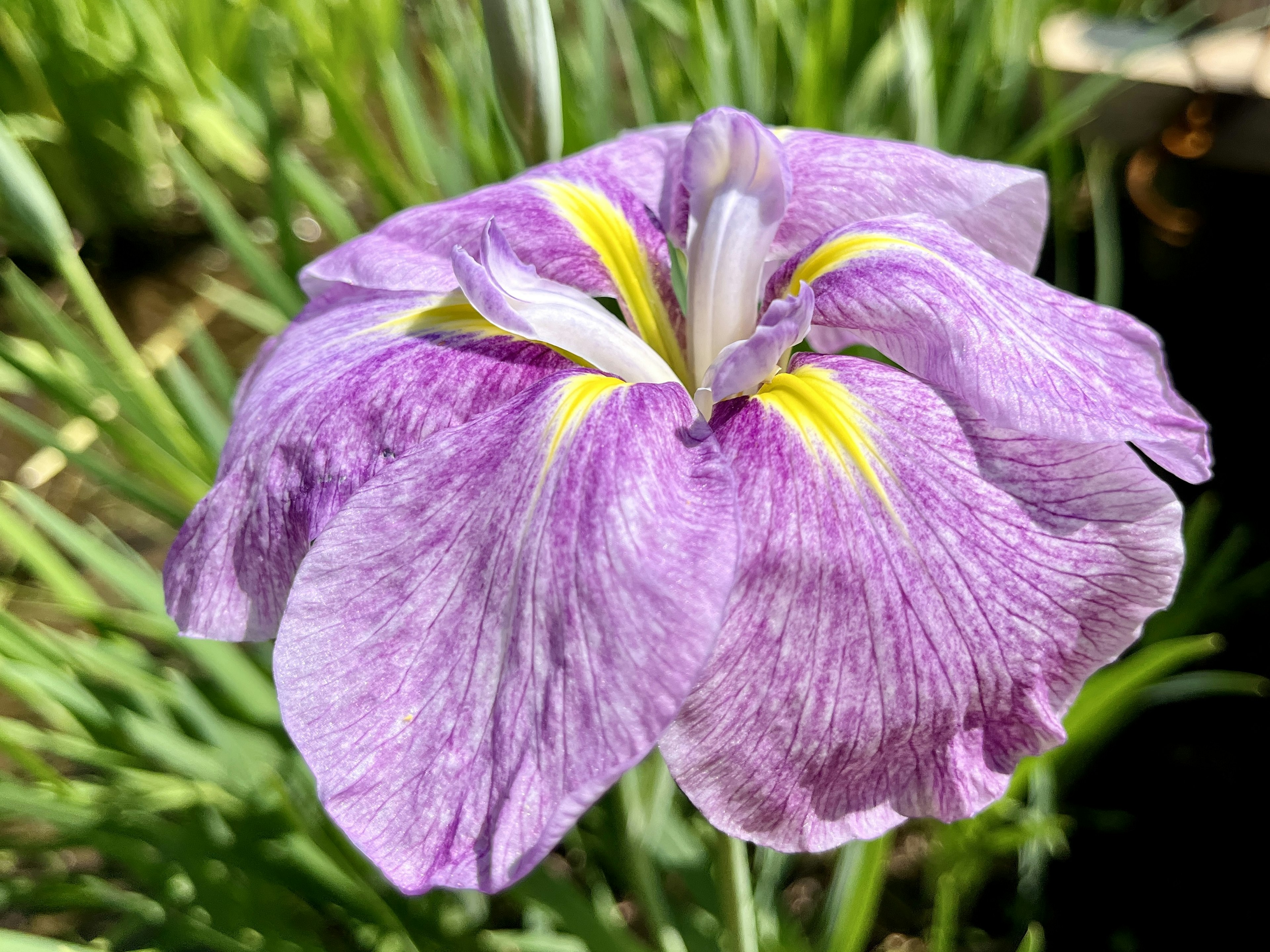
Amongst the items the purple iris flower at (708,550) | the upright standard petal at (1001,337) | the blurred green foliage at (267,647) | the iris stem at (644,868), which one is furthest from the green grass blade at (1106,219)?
the iris stem at (644,868)

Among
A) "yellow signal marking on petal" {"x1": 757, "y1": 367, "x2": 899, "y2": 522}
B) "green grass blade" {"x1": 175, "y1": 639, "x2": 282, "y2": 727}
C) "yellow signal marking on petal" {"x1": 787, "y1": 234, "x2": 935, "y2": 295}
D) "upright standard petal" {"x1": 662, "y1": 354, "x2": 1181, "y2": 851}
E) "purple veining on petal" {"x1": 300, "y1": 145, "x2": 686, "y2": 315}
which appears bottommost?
"green grass blade" {"x1": 175, "y1": 639, "x2": 282, "y2": 727}

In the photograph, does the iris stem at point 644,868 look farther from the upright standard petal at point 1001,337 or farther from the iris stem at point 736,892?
the upright standard petal at point 1001,337

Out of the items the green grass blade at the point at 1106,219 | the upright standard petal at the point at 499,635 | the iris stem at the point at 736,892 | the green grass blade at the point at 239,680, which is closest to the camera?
the upright standard petal at the point at 499,635

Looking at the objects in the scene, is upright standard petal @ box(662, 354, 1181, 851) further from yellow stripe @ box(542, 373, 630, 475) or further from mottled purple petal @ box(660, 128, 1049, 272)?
mottled purple petal @ box(660, 128, 1049, 272)

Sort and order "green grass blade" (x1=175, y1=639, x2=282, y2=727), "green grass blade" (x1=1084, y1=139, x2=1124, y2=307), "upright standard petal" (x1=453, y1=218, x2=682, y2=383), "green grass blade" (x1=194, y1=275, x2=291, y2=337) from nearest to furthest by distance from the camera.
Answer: "upright standard petal" (x1=453, y1=218, x2=682, y2=383), "green grass blade" (x1=175, y1=639, x2=282, y2=727), "green grass blade" (x1=1084, y1=139, x2=1124, y2=307), "green grass blade" (x1=194, y1=275, x2=291, y2=337)

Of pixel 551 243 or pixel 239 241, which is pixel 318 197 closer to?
pixel 239 241

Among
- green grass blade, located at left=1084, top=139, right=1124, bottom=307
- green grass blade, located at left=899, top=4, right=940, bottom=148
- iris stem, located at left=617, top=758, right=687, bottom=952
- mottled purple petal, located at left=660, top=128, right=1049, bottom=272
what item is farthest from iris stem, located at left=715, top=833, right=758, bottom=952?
green grass blade, located at left=899, top=4, right=940, bottom=148
